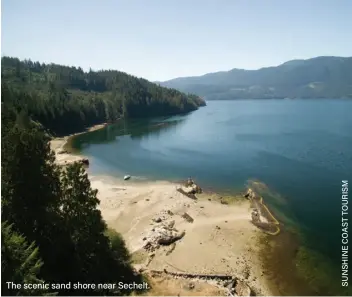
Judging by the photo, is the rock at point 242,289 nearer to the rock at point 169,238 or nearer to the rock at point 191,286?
the rock at point 191,286

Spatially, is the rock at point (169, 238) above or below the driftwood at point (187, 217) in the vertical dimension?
above

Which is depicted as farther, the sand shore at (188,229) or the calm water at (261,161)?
the calm water at (261,161)

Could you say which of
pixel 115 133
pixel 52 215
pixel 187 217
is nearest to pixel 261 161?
pixel 187 217

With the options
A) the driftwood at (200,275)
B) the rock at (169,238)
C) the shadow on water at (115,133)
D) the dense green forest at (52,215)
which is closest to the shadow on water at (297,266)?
the driftwood at (200,275)

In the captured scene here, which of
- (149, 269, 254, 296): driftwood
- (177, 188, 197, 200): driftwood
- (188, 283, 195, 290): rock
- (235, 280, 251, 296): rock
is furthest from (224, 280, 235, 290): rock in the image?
(177, 188, 197, 200): driftwood

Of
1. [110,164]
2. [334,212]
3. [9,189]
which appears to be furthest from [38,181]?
[110,164]

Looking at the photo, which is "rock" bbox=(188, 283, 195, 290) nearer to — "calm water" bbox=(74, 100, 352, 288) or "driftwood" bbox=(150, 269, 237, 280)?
"driftwood" bbox=(150, 269, 237, 280)
